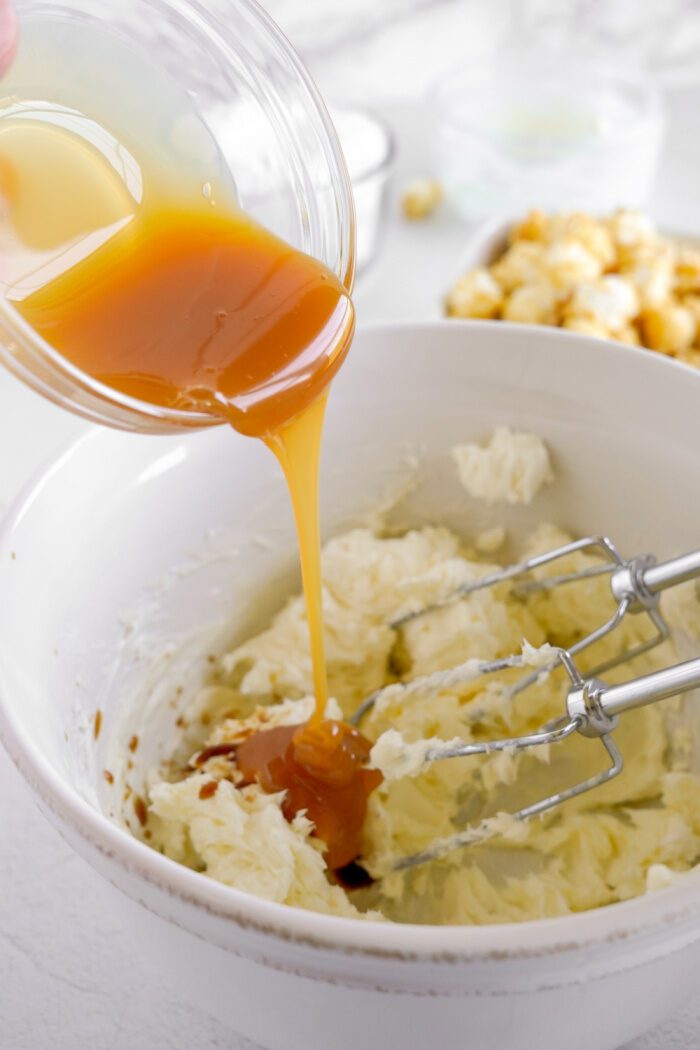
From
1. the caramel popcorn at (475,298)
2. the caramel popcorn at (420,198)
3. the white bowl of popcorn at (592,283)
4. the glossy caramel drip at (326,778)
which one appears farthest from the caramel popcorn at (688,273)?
the glossy caramel drip at (326,778)

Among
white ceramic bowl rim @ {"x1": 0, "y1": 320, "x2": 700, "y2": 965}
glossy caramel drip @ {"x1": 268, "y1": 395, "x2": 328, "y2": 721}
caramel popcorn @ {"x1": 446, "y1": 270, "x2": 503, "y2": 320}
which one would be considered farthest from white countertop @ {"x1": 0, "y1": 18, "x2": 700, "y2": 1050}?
caramel popcorn @ {"x1": 446, "y1": 270, "x2": 503, "y2": 320}

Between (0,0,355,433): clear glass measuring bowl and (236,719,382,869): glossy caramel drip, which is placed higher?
(0,0,355,433): clear glass measuring bowl

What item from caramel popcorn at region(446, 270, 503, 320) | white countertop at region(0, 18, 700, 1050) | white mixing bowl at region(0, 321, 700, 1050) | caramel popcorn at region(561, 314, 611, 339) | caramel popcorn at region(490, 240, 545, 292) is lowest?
caramel popcorn at region(561, 314, 611, 339)

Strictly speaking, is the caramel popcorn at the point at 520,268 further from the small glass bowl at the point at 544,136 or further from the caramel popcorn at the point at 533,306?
the small glass bowl at the point at 544,136

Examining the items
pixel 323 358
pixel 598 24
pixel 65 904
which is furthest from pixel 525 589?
pixel 598 24

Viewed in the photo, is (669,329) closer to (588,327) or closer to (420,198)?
(588,327)

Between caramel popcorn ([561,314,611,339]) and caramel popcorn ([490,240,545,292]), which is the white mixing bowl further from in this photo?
caramel popcorn ([490,240,545,292])

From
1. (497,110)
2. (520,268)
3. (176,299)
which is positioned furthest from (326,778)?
(497,110)
